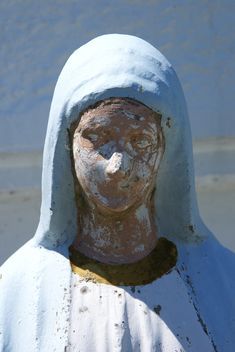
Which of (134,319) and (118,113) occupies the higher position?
(118,113)

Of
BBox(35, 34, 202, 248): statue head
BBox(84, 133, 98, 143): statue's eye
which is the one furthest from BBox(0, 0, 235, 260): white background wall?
BBox(84, 133, 98, 143): statue's eye

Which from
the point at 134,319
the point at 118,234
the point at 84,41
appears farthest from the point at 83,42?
the point at 134,319

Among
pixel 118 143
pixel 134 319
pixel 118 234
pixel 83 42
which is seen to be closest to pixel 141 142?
pixel 118 143

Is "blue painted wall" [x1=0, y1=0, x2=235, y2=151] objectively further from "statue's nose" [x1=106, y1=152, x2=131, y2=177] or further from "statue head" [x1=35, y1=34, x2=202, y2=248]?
"statue's nose" [x1=106, y1=152, x2=131, y2=177]

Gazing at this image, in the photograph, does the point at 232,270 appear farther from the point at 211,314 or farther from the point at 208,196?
the point at 208,196

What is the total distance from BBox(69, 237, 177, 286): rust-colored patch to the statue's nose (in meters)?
0.16

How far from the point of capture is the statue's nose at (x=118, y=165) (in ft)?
8.28

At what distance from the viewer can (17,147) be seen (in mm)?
4141

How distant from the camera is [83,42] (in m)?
4.11

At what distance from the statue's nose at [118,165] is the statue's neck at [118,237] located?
0.10m

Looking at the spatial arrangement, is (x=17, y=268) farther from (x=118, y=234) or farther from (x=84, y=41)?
(x=84, y=41)

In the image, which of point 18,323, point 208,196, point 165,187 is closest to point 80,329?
point 18,323

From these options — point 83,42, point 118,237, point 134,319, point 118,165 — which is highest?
point 83,42

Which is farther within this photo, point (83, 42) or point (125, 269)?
point (83, 42)
